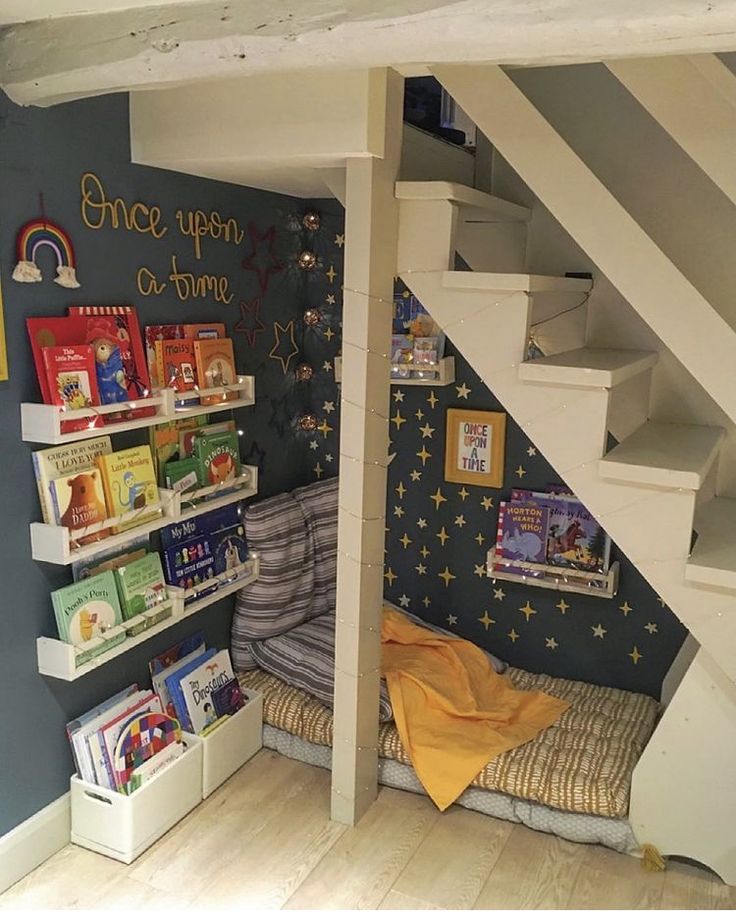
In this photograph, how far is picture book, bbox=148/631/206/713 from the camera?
258cm

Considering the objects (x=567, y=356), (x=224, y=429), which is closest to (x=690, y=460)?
(x=567, y=356)

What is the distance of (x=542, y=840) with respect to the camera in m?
2.42

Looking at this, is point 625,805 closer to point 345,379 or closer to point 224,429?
point 345,379

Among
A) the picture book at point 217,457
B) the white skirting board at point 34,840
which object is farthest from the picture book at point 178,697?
the picture book at point 217,457

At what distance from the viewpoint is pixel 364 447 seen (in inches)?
90.4

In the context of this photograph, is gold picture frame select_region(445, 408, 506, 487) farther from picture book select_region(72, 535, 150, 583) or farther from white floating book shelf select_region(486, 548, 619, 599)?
picture book select_region(72, 535, 150, 583)

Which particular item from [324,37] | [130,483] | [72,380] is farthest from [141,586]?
[324,37]

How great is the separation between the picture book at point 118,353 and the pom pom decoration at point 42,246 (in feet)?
0.29

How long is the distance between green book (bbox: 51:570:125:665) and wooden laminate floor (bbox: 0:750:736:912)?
22.7 inches

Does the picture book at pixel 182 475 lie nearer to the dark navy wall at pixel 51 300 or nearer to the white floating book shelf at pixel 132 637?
the dark navy wall at pixel 51 300

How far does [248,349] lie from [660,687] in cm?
180

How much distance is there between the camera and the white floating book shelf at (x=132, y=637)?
86.0 inches

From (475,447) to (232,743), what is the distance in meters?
1.27

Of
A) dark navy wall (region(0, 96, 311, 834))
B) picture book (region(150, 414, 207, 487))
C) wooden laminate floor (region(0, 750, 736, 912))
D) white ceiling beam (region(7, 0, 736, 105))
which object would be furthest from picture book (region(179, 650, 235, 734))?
white ceiling beam (region(7, 0, 736, 105))
